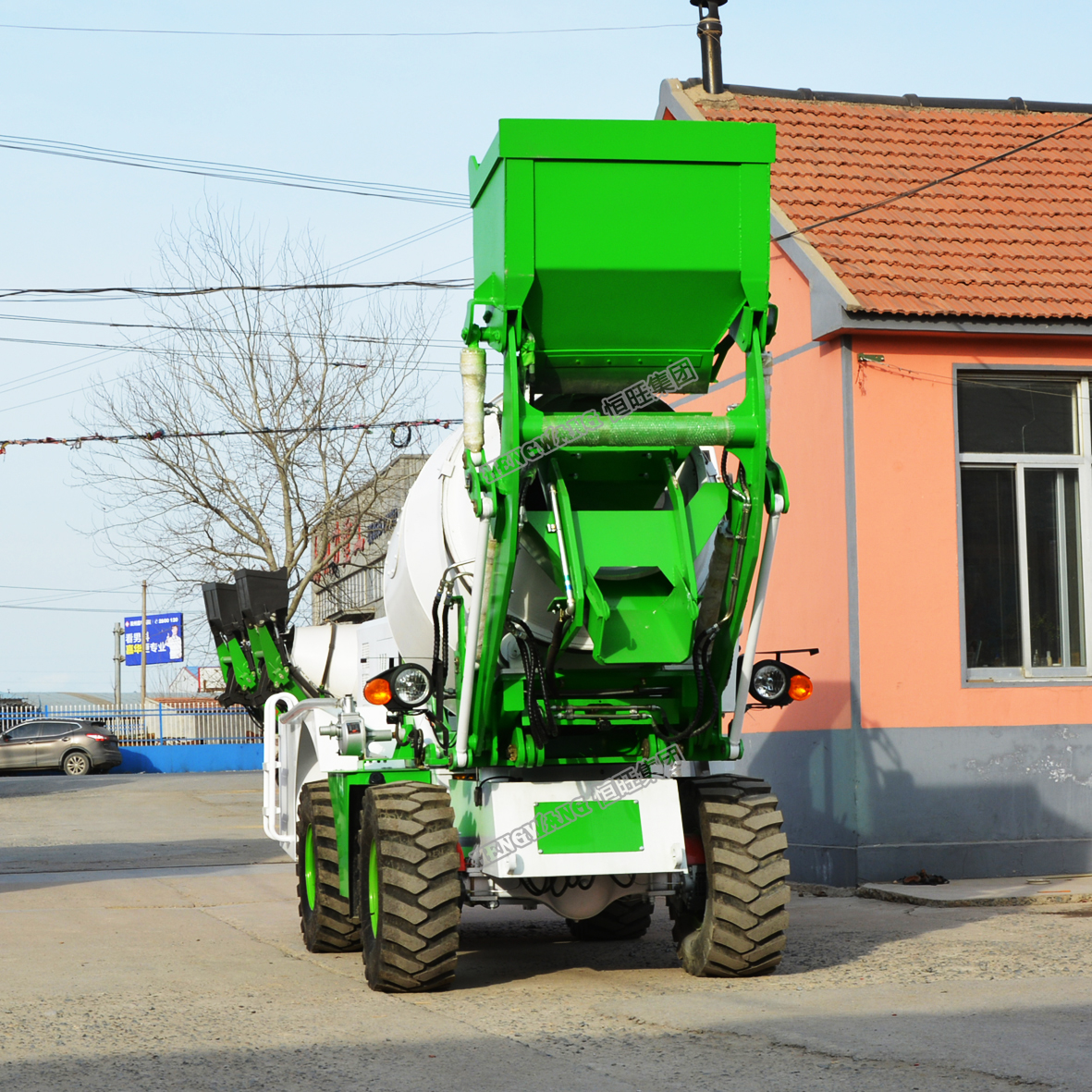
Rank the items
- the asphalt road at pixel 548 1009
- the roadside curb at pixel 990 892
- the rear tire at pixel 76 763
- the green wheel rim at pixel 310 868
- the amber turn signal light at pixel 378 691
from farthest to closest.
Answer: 1. the rear tire at pixel 76 763
2. the roadside curb at pixel 990 892
3. the green wheel rim at pixel 310 868
4. the amber turn signal light at pixel 378 691
5. the asphalt road at pixel 548 1009

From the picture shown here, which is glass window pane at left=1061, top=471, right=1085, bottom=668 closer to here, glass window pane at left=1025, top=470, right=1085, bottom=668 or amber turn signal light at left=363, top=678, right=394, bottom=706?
glass window pane at left=1025, top=470, right=1085, bottom=668

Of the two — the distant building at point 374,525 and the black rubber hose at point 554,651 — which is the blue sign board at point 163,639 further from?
the black rubber hose at point 554,651

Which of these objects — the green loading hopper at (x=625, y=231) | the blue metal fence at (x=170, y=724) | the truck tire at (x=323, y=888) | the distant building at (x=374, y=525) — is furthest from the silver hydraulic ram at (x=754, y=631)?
the blue metal fence at (x=170, y=724)

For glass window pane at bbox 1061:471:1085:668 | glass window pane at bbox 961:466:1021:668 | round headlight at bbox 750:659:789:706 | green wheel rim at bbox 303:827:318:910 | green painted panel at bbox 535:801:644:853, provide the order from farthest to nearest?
1. glass window pane at bbox 1061:471:1085:668
2. glass window pane at bbox 961:466:1021:668
3. green wheel rim at bbox 303:827:318:910
4. round headlight at bbox 750:659:789:706
5. green painted panel at bbox 535:801:644:853

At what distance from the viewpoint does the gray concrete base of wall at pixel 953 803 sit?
41.6 feet

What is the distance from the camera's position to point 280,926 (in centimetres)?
1159

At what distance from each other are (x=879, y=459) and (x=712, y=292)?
225 inches

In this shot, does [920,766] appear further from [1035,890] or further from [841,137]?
[841,137]

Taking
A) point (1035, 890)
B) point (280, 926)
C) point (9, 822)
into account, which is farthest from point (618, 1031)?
point (9, 822)

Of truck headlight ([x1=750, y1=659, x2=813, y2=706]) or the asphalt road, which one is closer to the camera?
the asphalt road

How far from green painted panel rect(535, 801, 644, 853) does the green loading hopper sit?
231 centimetres

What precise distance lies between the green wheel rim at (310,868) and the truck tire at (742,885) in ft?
9.62

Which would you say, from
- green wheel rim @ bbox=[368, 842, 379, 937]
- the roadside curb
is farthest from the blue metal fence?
green wheel rim @ bbox=[368, 842, 379, 937]

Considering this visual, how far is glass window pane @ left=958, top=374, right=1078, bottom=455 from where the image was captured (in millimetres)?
13422
